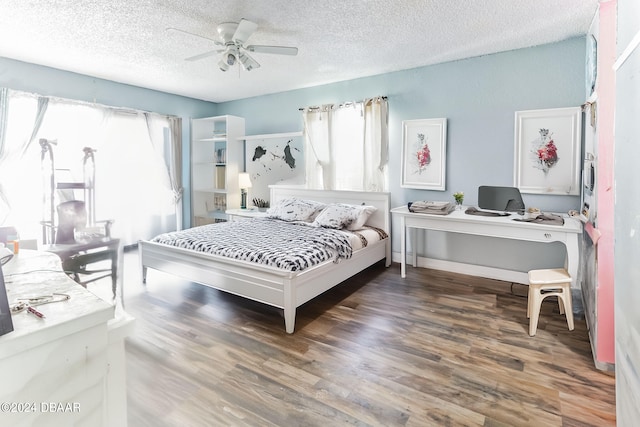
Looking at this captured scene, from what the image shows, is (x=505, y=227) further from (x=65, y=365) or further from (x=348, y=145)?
(x=65, y=365)

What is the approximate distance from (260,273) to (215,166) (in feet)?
12.1

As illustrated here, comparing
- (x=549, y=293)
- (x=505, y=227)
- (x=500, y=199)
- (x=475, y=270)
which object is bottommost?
(x=475, y=270)

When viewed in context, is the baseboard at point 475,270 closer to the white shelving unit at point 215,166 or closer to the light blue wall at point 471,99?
the light blue wall at point 471,99

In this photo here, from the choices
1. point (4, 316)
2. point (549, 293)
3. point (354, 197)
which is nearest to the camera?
point (4, 316)

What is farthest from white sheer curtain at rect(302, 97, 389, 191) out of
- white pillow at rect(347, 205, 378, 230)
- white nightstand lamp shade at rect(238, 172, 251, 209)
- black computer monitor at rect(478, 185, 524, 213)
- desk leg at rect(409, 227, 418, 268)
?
black computer monitor at rect(478, 185, 524, 213)

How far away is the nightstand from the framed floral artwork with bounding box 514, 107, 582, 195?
3108 millimetres

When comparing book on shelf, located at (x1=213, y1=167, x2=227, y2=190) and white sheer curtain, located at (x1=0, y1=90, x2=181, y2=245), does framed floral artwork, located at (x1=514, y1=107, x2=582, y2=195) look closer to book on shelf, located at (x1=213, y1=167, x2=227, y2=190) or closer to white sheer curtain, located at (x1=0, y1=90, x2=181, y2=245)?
book on shelf, located at (x1=213, y1=167, x2=227, y2=190)

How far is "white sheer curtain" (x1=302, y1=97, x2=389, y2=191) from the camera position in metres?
4.36

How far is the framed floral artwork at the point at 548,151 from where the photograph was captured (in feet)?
10.8

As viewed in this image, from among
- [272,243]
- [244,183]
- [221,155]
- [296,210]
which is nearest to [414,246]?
[296,210]

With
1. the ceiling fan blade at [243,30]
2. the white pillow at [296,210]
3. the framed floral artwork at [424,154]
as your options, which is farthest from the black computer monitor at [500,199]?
the ceiling fan blade at [243,30]

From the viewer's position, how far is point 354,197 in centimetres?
449

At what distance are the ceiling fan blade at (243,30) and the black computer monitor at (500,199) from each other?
2601 millimetres

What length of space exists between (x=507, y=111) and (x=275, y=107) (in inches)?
128
